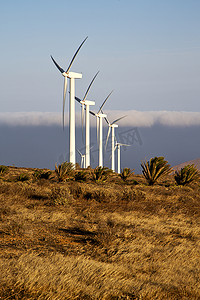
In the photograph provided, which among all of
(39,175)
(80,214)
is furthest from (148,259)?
(39,175)

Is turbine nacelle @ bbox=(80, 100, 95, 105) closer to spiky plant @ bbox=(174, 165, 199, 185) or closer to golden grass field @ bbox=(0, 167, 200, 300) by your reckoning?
spiky plant @ bbox=(174, 165, 199, 185)

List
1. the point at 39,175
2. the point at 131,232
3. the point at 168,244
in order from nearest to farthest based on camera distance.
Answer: the point at 168,244 → the point at 131,232 → the point at 39,175

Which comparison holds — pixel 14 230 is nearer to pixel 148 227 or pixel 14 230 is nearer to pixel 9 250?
pixel 9 250

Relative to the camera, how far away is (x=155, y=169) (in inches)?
913

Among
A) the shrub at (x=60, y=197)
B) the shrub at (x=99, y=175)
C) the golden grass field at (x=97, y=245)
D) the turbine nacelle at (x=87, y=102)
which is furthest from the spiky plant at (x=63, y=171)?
the turbine nacelle at (x=87, y=102)

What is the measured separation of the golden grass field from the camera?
574 cm

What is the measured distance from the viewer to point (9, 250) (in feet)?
26.7

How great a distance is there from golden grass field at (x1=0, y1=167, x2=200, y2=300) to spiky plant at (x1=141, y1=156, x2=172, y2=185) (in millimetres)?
5154

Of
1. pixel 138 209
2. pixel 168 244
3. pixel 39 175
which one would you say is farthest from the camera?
pixel 39 175

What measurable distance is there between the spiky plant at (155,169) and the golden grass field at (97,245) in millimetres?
5154

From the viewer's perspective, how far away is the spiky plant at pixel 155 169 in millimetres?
23125

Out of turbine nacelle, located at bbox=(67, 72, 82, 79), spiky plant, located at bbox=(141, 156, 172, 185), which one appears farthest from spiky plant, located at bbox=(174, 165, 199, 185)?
turbine nacelle, located at bbox=(67, 72, 82, 79)

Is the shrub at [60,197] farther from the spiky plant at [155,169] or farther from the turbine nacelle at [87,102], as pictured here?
the turbine nacelle at [87,102]

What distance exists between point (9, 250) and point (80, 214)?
5676 mm
